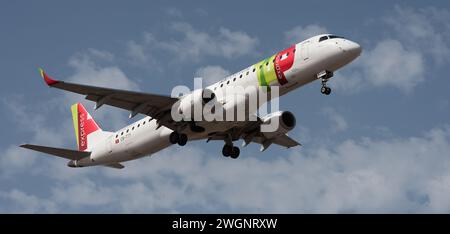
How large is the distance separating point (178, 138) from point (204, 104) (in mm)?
3267

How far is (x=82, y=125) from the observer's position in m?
54.4

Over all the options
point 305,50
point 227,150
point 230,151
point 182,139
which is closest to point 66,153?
point 182,139

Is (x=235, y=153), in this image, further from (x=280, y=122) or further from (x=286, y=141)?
(x=286, y=141)

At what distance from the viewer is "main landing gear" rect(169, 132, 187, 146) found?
4400 cm

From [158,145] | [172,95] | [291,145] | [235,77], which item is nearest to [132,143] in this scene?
[158,145]

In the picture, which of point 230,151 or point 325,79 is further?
point 230,151

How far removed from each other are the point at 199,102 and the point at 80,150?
13533 mm

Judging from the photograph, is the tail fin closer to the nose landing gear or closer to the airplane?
the airplane

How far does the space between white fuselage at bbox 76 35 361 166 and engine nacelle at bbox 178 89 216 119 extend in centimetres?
60

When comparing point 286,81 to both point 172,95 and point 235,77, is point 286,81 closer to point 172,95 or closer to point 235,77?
point 235,77

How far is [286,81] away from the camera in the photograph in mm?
40688

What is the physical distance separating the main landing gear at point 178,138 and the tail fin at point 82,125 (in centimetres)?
925

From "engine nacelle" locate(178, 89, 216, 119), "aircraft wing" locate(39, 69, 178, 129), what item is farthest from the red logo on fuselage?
"aircraft wing" locate(39, 69, 178, 129)

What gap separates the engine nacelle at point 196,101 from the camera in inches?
1640
